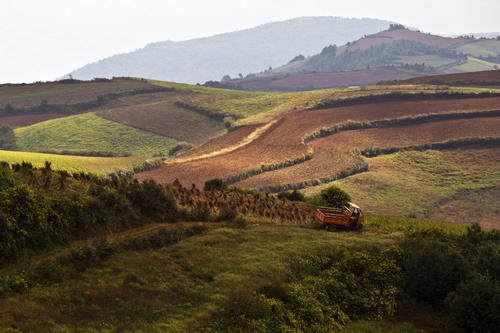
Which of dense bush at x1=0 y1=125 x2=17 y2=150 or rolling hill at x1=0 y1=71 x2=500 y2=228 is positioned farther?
dense bush at x1=0 y1=125 x2=17 y2=150

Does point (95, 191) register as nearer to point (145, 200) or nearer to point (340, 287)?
point (145, 200)

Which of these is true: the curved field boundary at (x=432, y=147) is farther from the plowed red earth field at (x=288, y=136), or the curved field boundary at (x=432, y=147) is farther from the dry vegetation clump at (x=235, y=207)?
the dry vegetation clump at (x=235, y=207)

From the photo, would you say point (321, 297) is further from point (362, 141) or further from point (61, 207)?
point (362, 141)

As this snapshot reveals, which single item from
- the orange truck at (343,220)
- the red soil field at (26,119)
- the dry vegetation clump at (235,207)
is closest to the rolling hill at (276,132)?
the red soil field at (26,119)

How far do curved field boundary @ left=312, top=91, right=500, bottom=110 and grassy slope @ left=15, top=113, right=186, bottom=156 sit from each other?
121ft

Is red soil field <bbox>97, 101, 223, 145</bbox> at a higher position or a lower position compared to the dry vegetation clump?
higher

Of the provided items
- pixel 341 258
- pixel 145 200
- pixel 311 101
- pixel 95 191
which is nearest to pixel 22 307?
pixel 95 191

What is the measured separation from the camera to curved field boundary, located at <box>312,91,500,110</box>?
94.9 meters

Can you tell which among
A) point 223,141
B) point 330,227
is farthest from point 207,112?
point 330,227

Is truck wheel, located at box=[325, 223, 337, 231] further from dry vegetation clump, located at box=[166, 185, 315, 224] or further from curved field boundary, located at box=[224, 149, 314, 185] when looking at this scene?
curved field boundary, located at box=[224, 149, 314, 185]

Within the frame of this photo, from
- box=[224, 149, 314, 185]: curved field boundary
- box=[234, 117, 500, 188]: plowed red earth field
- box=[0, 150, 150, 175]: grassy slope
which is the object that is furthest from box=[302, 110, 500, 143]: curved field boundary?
box=[0, 150, 150, 175]: grassy slope

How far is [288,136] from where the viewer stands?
83.4 meters

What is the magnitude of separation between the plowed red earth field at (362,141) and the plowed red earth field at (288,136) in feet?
13.2

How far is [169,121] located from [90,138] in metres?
20.1
